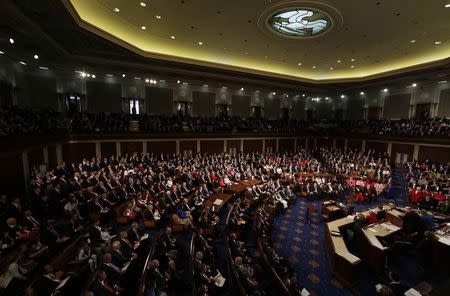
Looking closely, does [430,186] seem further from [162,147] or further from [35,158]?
[35,158]

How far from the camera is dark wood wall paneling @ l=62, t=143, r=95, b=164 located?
13.9 m

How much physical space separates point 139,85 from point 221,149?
8471 mm

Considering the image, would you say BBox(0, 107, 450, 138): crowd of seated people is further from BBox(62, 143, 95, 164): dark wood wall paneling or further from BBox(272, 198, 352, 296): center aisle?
BBox(272, 198, 352, 296): center aisle

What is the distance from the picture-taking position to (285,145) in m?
22.7

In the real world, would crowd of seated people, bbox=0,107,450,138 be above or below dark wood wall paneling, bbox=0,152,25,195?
above

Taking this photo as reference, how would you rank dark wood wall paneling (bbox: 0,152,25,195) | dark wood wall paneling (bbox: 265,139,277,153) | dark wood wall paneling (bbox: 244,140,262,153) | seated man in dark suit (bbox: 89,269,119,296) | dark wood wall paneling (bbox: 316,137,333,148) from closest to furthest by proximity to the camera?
seated man in dark suit (bbox: 89,269,119,296), dark wood wall paneling (bbox: 0,152,25,195), dark wood wall paneling (bbox: 244,140,262,153), dark wood wall paneling (bbox: 265,139,277,153), dark wood wall paneling (bbox: 316,137,333,148)

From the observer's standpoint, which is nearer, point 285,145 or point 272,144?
point 272,144

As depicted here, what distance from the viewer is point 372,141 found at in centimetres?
1994

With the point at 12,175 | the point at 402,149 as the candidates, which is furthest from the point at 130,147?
the point at 402,149

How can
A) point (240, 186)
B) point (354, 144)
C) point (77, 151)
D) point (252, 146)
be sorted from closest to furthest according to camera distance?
point (240, 186)
point (77, 151)
point (252, 146)
point (354, 144)

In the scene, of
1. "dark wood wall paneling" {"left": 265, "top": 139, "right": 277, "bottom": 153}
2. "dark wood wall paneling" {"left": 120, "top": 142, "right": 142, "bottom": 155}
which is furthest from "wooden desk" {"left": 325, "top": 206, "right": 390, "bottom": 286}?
"dark wood wall paneling" {"left": 265, "top": 139, "right": 277, "bottom": 153}

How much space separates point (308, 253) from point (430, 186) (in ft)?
30.9

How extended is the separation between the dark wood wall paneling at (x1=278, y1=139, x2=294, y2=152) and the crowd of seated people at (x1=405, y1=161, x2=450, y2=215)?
→ 9652 millimetres

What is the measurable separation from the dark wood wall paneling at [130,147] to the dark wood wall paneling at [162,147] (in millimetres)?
695
